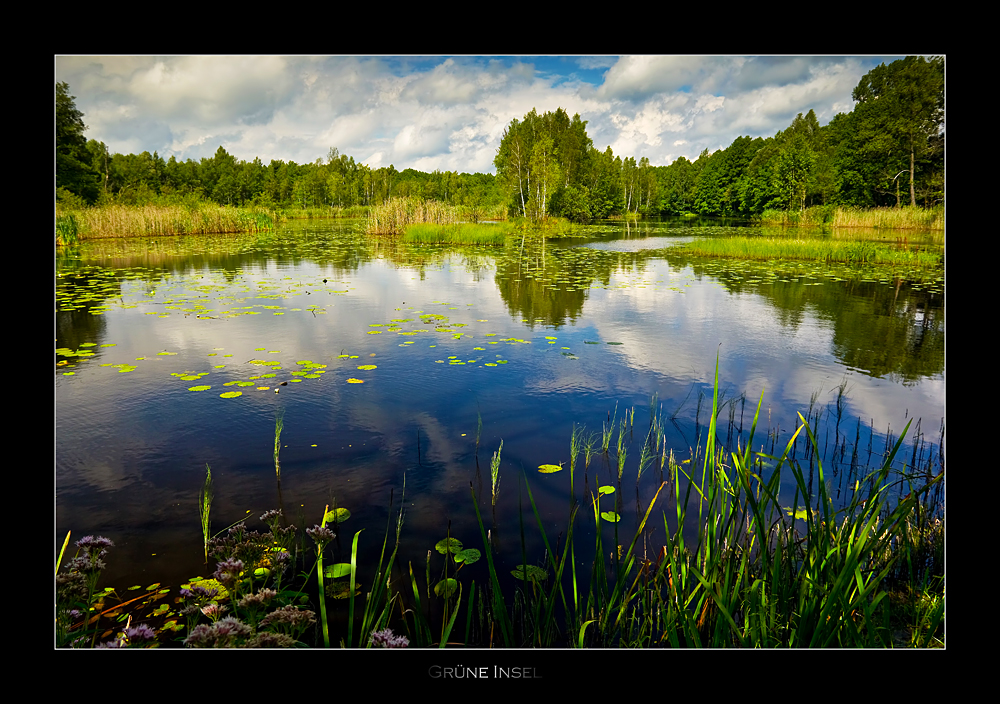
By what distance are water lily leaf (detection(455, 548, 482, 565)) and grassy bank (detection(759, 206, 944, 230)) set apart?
198 inches

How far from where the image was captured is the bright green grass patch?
18969 mm

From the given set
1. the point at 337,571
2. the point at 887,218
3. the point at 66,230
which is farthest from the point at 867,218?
the point at 66,230

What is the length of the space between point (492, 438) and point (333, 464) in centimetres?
99

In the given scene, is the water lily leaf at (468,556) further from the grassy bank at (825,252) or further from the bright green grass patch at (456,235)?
the bright green grass patch at (456,235)

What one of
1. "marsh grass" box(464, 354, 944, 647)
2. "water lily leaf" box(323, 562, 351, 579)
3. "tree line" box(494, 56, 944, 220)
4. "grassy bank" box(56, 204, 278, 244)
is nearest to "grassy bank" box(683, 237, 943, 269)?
"tree line" box(494, 56, 944, 220)

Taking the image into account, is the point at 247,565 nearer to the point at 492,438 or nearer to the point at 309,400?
the point at 492,438

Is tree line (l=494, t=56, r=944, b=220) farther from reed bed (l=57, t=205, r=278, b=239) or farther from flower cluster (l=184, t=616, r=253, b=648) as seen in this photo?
reed bed (l=57, t=205, r=278, b=239)

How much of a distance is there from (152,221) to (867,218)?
25.1 m

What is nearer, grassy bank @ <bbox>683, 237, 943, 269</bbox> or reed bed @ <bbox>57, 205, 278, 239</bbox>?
grassy bank @ <bbox>683, 237, 943, 269</bbox>

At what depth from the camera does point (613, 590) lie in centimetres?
188

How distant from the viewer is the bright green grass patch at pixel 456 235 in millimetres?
18969

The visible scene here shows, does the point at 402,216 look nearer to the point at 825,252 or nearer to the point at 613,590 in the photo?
the point at 825,252
